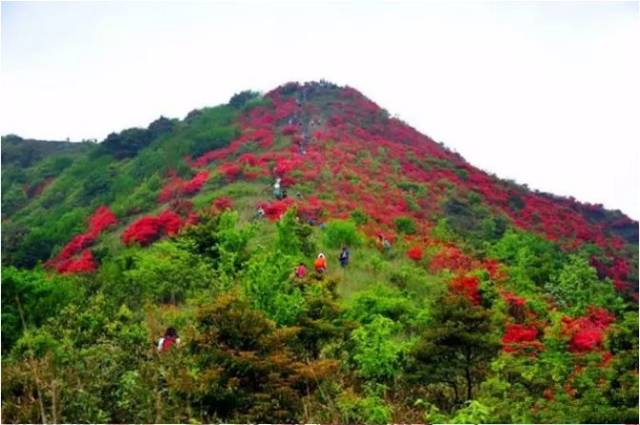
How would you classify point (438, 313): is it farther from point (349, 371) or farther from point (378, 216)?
point (378, 216)

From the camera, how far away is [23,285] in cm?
1922

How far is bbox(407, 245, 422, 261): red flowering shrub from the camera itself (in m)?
28.9

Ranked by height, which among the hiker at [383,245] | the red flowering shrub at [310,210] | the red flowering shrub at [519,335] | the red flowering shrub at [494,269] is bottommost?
the red flowering shrub at [519,335]

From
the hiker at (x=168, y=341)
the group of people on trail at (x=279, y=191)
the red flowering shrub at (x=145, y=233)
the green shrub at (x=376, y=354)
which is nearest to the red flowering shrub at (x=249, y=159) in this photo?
the group of people on trail at (x=279, y=191)

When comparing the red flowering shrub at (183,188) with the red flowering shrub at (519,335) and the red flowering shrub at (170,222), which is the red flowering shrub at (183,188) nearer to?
the red flowering shrub at (170,222)

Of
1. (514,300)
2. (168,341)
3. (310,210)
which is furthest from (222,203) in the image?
(168,341)

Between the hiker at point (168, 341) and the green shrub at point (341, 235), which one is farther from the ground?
the green shrub at point (341, 235)

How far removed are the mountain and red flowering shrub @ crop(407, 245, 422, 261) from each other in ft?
0.83

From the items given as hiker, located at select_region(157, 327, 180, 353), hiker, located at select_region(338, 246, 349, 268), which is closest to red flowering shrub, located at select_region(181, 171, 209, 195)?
hiker, located at select_region(338, 246, 349, 268)

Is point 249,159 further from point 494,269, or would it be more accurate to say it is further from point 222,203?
point 494,269

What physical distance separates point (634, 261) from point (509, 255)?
1421 cm

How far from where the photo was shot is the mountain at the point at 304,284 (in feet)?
36.0

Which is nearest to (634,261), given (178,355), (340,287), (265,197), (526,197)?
(526,197)

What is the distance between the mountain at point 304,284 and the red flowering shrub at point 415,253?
0.25 m
